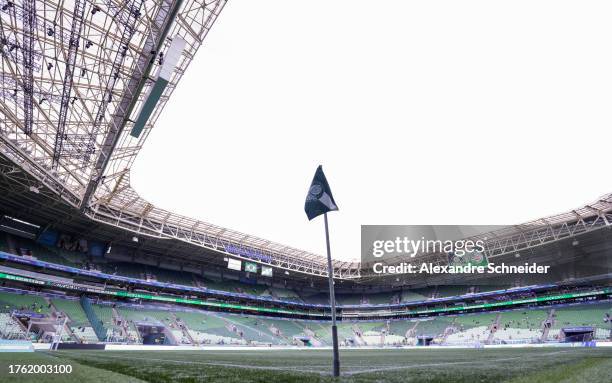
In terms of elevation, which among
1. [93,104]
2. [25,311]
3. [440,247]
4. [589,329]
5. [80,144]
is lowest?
[589,329]

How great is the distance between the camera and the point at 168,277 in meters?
47.1

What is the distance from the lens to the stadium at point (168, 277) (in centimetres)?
1128

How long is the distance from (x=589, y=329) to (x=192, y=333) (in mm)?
46227

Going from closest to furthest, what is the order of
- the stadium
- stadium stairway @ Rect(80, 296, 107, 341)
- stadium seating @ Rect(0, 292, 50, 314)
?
the stadium < stadium seating @ Rect(0, 292, 50, 314) < stadium stairway @ Rect(80, 296, 107, 341)

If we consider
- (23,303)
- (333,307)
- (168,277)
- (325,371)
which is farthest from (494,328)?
(23,303)

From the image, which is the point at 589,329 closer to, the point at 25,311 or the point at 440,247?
the point at 440,247

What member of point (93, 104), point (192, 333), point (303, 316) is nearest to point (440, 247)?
point (303, 316)

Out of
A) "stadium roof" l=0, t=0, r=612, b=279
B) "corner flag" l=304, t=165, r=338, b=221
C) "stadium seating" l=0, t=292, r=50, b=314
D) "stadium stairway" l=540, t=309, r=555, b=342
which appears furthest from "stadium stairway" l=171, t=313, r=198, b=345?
"stadium stairway" l=540, t=309, r=555, b=342

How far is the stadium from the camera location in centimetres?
1128

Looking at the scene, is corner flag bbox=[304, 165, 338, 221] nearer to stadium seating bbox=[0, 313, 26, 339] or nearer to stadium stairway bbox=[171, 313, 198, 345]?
stadium seating bbox=[0, 313, 26, 339]

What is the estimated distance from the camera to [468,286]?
54.4m

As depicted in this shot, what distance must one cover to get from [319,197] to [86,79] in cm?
1773

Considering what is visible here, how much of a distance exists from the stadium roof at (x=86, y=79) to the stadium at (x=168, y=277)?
3.7 inches

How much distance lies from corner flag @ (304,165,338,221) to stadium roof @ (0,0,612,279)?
1025 cm
